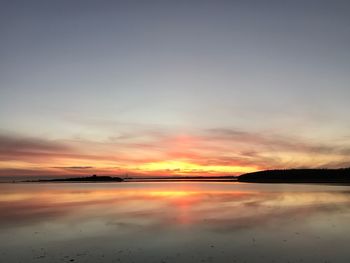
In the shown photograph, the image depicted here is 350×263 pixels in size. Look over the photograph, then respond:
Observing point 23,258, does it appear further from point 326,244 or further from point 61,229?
point 326,244

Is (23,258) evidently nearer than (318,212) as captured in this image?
Yes

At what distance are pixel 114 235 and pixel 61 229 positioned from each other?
154 inches

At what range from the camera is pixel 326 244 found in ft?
54.8

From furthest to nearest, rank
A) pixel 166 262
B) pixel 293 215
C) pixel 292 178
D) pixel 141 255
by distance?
pixel 292 178, pixel 293 215, pixel 141 255, pixel 166 262

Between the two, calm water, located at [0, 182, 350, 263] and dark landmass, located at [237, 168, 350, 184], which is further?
dark landmass, located at [237, 168, 350, 184]

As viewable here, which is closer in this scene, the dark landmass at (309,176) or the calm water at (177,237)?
the calm water at (177,237)

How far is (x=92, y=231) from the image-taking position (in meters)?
20.5

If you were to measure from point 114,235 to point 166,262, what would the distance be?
6427mm

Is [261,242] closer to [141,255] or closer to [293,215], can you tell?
[141,255]

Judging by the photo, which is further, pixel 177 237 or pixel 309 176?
pixel 309 176

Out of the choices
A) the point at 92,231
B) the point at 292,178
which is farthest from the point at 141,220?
the point at 292,178

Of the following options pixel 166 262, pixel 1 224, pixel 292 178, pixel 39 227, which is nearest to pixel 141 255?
pixel 166 262

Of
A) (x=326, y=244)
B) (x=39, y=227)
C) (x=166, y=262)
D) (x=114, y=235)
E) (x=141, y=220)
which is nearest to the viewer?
(x=166, y=262)

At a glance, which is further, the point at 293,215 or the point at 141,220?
the point at 293,215
